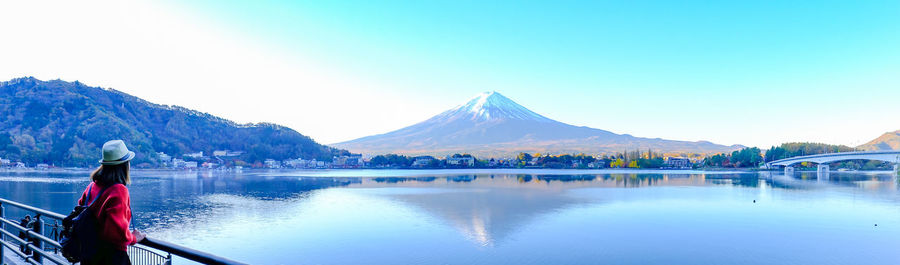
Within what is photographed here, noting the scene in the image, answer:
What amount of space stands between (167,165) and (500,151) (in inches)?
3076

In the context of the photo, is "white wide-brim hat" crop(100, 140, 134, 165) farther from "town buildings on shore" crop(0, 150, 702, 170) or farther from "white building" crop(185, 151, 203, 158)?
"white building" crop(185, 151, 203, 158)

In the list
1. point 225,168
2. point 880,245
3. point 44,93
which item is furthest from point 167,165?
point 880,245

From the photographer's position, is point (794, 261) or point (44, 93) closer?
point (794, 261)

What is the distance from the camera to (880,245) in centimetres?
1249

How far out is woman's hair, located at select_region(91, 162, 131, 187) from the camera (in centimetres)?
236

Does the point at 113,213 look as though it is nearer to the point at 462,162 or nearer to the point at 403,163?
the point at 403,163

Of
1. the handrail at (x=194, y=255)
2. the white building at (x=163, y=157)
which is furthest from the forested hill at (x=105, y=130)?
the handrail at (x=194, y=255)

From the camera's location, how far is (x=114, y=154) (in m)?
2.38

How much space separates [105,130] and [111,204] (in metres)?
88.2

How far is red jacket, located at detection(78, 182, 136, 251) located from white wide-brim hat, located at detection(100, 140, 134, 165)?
0.11 meters

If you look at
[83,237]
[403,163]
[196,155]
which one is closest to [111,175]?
[83,237]

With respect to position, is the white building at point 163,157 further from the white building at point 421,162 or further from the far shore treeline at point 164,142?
the white building at point 421,162

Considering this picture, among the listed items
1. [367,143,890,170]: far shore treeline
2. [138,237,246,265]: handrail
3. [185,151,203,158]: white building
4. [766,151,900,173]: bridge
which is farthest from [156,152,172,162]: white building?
[766,151,900,173]: bridge

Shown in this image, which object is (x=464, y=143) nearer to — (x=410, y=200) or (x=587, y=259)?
(x=410, y=200)
